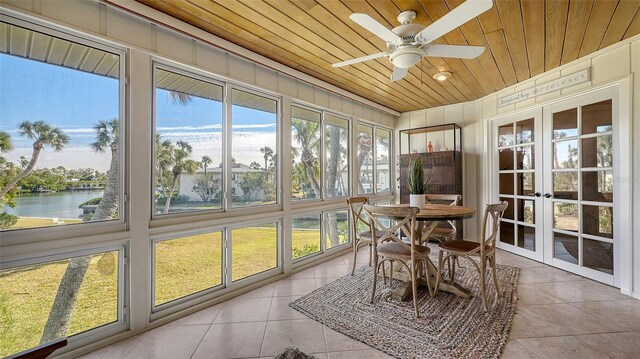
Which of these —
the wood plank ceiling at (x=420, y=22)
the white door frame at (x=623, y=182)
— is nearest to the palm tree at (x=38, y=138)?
the wood plank ceiling at (x=420, y=22)

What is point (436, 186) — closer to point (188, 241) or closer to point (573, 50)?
point (573, 50)

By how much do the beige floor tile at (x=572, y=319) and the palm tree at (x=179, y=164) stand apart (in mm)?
3325

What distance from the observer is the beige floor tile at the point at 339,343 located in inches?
74.4

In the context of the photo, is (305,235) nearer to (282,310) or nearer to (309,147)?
(309,147)

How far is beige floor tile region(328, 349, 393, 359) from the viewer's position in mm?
1795

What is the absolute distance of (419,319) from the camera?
87.6 inches

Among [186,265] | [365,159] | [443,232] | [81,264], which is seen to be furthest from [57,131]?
[365,159]

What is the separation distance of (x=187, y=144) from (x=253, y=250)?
4.41ft

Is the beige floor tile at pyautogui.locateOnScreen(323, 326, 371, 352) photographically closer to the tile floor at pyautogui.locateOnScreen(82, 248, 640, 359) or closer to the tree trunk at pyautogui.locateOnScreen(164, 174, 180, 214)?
the tile floor at pyautogui.locateOnScreen(82, 248, 640, 359)

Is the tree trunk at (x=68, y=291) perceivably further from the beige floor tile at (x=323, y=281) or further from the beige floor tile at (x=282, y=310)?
the beige floor tile at (x=323, y=281)

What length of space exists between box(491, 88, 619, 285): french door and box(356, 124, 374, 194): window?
6.62 feet

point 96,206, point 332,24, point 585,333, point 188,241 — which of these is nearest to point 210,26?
point 332,24

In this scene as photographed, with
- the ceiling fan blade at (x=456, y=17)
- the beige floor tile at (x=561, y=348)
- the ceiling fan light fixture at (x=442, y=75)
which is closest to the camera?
the ceiling fan blade at (x=456, y=17)

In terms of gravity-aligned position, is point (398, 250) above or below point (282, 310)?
above
